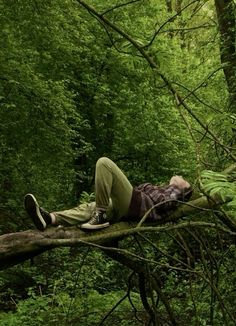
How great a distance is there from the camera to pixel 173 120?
12.4m

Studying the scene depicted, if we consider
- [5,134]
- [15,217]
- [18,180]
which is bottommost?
[15,217]

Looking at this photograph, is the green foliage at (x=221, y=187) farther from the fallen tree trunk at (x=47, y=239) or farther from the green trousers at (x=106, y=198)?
the green trousers at (x=106, y=198)

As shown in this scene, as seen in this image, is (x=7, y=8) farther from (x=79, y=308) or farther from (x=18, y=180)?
(x=79, y=308)

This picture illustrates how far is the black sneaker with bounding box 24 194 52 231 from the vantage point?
3.82 metres

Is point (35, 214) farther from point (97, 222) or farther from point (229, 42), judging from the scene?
point (229, 42)

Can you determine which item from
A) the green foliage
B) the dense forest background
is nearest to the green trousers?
the dense forest background

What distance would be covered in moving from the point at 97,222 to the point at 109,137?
9.64 metres

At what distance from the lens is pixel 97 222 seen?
397cm

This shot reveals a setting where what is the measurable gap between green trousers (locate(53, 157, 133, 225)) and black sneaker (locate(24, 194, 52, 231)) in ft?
0.39

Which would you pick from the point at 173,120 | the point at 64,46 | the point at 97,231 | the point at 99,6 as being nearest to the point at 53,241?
the point at 97,231

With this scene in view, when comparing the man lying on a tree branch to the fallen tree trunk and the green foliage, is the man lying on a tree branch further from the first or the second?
the green foliage

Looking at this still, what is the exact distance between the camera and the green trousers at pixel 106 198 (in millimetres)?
4109

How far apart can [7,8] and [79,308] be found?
537 centimetres

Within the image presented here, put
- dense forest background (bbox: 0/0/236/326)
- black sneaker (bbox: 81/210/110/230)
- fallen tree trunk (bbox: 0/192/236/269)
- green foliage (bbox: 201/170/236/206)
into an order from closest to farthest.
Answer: green foliage (bbox: 201/170/236/206)
fallen tree trunk (bbox: 0/192/236/269)
black sneaker (bbox: 81/210/110/230)
dense forest background (bbox: 0/0/236/326)
